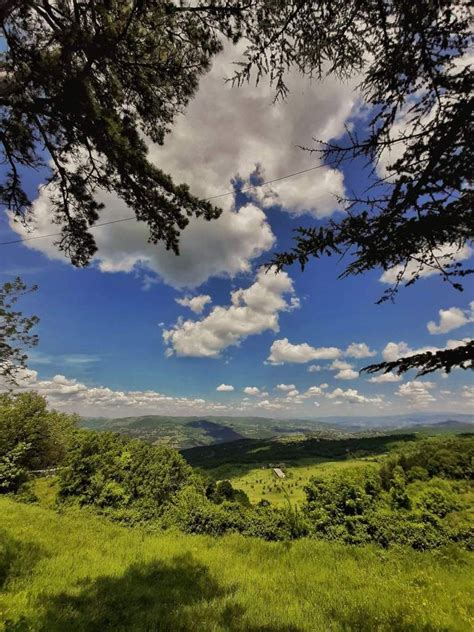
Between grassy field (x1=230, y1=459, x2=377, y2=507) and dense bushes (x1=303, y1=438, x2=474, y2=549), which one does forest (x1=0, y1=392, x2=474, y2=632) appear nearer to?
dense bushes (x1=303, y1=438, x2=474, y2=549)

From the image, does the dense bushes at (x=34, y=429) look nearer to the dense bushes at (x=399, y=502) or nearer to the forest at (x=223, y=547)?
the forest at (x=223, y=547)

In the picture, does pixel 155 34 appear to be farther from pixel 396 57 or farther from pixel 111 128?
pixel 396 57

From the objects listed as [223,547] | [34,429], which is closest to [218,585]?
[223,547]

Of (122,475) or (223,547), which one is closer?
(223,547)

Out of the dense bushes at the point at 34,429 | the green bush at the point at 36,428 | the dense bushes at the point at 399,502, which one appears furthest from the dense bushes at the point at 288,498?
the green bush at the point at 36,428

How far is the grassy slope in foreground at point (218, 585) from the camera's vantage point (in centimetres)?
483

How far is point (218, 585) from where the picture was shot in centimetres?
649

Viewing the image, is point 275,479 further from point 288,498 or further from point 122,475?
point 288,498

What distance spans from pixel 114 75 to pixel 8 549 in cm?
1035

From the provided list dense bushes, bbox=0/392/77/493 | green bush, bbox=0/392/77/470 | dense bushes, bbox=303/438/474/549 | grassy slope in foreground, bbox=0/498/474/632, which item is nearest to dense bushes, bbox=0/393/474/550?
dense bushes, bbox=303/438/474/549

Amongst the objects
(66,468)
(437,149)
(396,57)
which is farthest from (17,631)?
(66,468)

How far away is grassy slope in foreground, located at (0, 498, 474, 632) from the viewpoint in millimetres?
4828

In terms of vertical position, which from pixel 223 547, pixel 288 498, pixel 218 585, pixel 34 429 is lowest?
pixel 223 547

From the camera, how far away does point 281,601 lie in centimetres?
573
